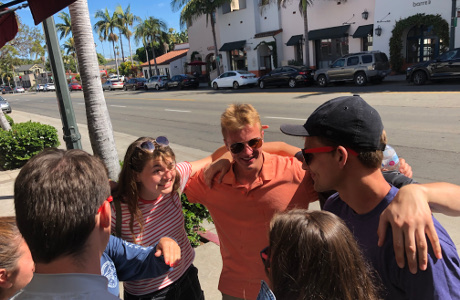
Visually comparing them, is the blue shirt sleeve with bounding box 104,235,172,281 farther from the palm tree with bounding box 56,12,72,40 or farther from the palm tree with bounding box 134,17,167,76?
the palm tree with bounding box 56,12,72,40

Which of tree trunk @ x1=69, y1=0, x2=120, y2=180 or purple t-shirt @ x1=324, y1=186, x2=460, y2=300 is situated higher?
tree trunk @ x1=69, y1=0, x2=120, y2=180

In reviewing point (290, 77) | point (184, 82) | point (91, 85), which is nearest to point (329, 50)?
point (290, 77)

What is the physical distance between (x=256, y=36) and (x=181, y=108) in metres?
16.6

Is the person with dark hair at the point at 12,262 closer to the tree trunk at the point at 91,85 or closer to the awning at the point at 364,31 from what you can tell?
the tree trunk at the point at 91,85

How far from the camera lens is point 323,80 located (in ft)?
69.3

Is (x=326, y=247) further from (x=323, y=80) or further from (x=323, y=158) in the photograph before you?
(x=323, y=80)

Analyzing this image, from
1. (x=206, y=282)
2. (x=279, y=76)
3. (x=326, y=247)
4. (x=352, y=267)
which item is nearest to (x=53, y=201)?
(x=326, y=247)

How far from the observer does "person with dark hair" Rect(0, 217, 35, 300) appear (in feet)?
5.47

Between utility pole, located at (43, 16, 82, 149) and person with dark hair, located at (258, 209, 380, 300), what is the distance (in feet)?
15.0

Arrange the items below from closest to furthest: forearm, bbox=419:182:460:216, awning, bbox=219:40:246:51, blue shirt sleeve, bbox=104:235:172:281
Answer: forearm, bbox=419:182:460:216, blue shirt sleeve, bbox=104:235:172:281, awning, bbox=219:40:246:51

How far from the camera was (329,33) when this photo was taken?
26.3 meters

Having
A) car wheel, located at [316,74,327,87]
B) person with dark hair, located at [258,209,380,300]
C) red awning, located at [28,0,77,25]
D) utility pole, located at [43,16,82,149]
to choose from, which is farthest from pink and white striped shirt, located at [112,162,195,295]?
car wheel, located at [316,74,327,87]

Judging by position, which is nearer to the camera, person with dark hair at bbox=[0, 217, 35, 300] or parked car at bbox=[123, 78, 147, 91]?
person with dark hair at bbox=[0, 217, 35, 300]

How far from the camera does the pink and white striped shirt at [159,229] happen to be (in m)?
2.20
